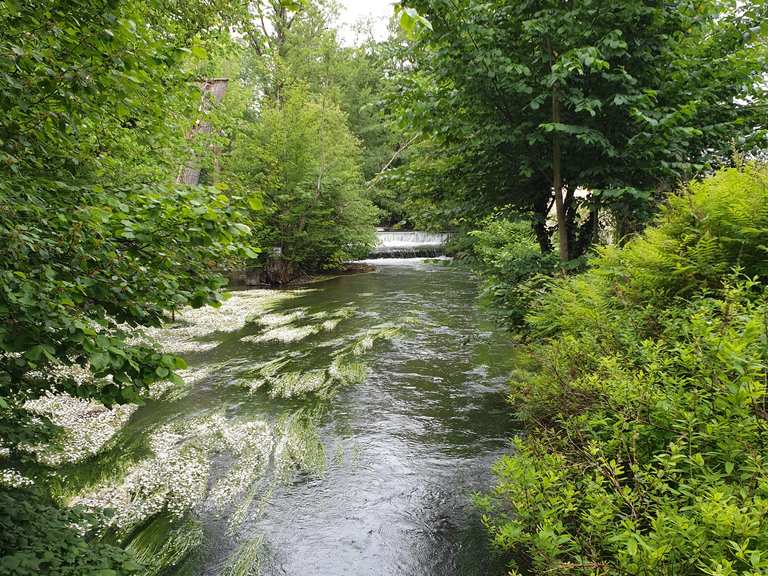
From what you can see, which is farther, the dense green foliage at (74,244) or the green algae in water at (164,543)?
the green algae in water at (164,543)

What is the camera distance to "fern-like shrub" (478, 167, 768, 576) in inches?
75.1

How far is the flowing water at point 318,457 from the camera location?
3678mm

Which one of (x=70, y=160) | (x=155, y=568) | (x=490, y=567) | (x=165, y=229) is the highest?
(x=70, y=160)

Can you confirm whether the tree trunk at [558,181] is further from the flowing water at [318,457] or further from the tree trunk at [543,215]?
the flowing water at [318,457]

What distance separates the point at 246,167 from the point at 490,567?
1710cm

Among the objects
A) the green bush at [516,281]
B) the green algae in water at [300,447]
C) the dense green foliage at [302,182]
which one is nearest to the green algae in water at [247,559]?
the green algae in water at [300,447]

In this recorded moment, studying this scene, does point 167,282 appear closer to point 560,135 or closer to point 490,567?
point 490,567

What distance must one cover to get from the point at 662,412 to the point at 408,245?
2625 cm

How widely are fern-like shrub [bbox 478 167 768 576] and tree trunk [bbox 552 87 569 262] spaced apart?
182 centimetres

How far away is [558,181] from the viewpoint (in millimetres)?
5789

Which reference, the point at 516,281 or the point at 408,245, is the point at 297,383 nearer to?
the point at 516,281

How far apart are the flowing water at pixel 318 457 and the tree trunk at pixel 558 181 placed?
91.4 inches

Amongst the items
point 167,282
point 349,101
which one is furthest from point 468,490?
point 349,101

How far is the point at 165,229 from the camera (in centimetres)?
255
